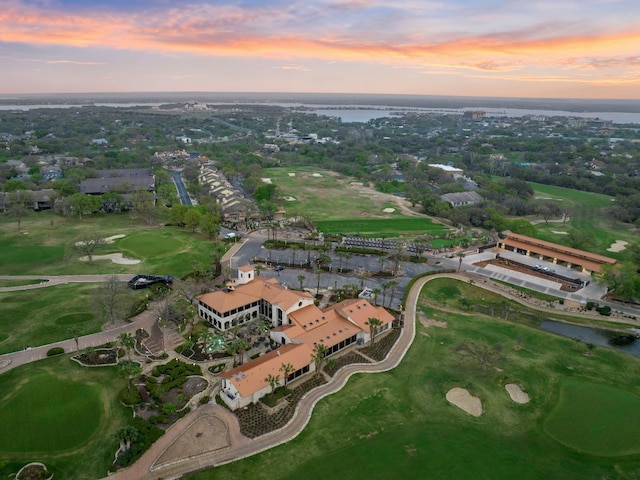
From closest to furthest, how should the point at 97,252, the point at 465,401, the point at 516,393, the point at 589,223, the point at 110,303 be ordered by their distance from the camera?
the point at 465,401 < the point at 516,393 < the point at 110,303 < the point at 97,252 < the point at 589,223

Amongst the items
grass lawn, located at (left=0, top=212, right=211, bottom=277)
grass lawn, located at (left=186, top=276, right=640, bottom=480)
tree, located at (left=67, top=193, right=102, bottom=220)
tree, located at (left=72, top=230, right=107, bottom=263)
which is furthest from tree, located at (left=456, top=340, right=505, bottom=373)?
tree, located at (left=67, top=193, right=102, bottom=220)

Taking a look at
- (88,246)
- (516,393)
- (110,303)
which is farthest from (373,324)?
(88,246)

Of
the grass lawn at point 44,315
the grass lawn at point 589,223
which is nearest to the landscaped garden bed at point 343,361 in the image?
the grass lawn at point 44,315

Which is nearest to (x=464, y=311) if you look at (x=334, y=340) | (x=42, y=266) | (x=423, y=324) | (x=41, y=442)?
(x=423, y=324)

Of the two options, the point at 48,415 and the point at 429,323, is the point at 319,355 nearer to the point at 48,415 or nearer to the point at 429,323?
the point at 429,323

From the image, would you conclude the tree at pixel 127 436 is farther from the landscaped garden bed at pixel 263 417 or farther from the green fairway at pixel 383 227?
the green fairway at pixel 383 227

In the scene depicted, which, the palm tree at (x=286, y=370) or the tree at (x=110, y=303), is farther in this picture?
the tree at (x=110, y=303)
